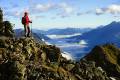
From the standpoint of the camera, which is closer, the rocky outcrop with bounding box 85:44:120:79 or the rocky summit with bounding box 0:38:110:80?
the rocky summit with bounding box 0:38:110:80

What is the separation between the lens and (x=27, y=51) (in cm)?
4453

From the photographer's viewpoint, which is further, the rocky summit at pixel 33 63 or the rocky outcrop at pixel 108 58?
the rocky outcrop at pixel 108 58

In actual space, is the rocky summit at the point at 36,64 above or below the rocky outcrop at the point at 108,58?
above

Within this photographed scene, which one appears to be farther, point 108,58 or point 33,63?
point 108,58

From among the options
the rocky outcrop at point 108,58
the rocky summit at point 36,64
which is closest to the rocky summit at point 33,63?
the rocky summit at point 36,64

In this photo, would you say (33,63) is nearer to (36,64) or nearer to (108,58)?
(36,64)

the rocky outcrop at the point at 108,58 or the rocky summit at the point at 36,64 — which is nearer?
the rocky summit at the point at 36,64

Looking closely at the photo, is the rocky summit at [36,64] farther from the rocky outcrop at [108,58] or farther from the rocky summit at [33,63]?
the rocky outcrop at [108,58]

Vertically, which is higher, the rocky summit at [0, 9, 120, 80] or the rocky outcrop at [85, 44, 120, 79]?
Result: the rocky summit at [0, 9, 120, 80]

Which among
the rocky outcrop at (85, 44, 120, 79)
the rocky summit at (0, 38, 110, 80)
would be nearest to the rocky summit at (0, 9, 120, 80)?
the rocky summit at (0, 38, 110, 80)

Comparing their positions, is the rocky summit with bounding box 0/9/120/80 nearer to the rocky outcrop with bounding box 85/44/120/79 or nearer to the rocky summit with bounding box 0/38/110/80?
the rocky summit with bounding box 0/38/110/80

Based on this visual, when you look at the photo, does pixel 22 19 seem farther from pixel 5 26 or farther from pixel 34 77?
pixel 34 77

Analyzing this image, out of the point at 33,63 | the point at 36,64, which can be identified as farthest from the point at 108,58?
the point at 33,63

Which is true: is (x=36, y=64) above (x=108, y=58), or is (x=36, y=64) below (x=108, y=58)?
above
